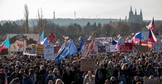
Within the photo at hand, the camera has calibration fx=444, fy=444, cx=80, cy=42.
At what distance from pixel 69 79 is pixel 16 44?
53.8 feet

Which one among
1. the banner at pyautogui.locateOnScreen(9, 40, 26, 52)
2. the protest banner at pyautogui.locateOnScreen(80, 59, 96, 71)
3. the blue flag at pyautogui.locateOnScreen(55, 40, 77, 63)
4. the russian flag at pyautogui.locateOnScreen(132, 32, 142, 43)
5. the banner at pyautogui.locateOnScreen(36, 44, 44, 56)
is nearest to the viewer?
the protest banner at pyautogui.locateOnScreen(80, 59, 96, 71)

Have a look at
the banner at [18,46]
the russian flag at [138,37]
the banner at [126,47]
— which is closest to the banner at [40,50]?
the banner at [126,47]

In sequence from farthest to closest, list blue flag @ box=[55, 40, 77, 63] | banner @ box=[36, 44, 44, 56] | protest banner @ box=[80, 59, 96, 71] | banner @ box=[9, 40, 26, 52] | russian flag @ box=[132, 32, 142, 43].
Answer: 1. banner @ box=[9, 40, 26, 52]
2. russian flag @ box=[132, 32, 142, 43]
3. banner @ box=[36, 44, 44, 56]
4. blue flag @ box=[55, 40, 77, 63]
5. protest banner @ box=[80, 59, 96, 71]

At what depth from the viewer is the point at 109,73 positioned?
1463cm

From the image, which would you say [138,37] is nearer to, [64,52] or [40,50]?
[40,50]

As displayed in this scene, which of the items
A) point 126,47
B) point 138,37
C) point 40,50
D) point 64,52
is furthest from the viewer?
point 138,37

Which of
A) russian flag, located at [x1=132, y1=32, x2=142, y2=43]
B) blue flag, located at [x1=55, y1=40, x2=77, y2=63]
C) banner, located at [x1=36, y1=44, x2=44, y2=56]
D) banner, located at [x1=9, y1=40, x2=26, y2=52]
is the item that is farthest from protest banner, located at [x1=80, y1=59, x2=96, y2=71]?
banner, located at [x1=9, y1=40, x2=26, y2=52]

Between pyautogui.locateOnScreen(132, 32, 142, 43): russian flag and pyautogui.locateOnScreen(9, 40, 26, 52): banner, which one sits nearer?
pyautogui.locateOnScreen(132, 32, 142, 43): russian flag

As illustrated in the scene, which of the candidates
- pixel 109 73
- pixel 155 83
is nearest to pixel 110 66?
pixel 109 73

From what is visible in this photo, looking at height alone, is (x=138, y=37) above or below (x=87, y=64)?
above

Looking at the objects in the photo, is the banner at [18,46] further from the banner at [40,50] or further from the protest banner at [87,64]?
the protest banner at [87,64]

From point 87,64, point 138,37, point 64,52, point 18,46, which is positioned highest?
point 138,37

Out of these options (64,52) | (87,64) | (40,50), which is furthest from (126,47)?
(87,64)

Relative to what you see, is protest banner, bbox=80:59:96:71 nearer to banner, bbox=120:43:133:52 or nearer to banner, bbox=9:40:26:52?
banner, bbox=120:43:133:52
